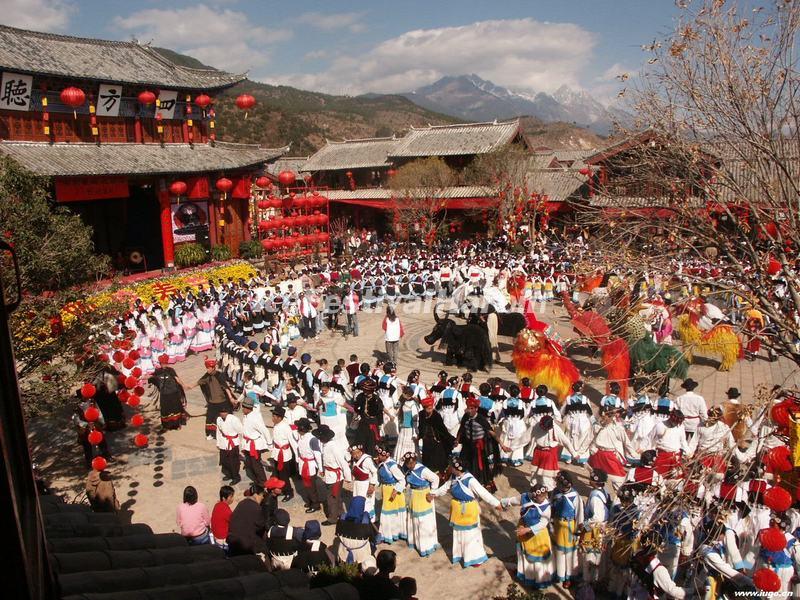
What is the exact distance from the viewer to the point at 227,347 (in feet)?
43.1

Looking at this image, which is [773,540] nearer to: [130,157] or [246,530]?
[246,530]

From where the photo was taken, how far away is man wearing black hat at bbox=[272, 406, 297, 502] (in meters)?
8.80

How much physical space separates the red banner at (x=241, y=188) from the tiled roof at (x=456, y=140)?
440 inches

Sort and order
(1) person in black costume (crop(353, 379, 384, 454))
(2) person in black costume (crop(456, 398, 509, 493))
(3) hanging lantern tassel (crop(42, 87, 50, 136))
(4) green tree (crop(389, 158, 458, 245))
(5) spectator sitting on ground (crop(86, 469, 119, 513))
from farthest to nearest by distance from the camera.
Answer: (4) green tree (crop(389, 158, 458, 245))
(3) hanging lantern tassel (crop(42, 87, 50, 136))
(1) person in black costume (crop(353, 379, 384, 454))
(2) person in black costume (crop(456, 398, 509, 493))
(5) spectator sitting on ground (crop(86, 469, 119, 513))

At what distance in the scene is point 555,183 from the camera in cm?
3397

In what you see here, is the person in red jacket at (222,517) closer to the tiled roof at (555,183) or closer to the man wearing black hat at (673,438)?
the man wearing black hat at (673,438)

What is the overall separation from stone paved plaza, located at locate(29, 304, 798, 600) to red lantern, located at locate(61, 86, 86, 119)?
512 inches

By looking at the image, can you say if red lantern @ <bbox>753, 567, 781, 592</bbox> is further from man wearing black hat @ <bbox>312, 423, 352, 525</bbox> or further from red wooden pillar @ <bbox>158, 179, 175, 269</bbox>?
red wooden pillar @ <bbox>158, 179, 175, 269</bbox>

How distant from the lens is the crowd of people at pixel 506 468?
230 inches

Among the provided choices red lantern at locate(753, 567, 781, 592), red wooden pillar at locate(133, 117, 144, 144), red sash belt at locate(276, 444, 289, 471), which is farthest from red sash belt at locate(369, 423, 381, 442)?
red wooden pillar at locate(133, 117, 144, 144)

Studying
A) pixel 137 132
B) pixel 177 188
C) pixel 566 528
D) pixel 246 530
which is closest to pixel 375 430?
pixel 246 530

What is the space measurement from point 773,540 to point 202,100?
91.4ft

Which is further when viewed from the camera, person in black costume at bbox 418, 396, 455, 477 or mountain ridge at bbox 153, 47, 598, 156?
mountain ridge at bbox 153, 47, 598, 156

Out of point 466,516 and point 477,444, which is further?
point 477,444
